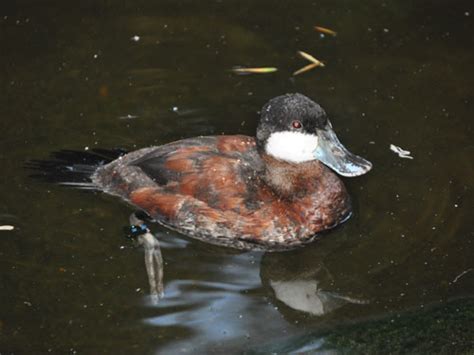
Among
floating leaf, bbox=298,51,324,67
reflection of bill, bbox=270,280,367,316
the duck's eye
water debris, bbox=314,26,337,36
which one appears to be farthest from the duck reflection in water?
water debris, bbox=314,26,337,36

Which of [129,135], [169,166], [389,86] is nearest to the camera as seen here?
[169,166]

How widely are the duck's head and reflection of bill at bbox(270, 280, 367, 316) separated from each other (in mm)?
719

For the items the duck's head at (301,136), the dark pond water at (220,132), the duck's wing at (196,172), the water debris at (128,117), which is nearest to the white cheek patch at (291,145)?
the duck's head at (301,136)

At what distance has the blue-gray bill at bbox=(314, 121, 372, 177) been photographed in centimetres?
529

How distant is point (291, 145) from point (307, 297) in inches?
34.3

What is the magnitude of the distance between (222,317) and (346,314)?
0.64m

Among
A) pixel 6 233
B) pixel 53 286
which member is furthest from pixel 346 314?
pixel 6 233

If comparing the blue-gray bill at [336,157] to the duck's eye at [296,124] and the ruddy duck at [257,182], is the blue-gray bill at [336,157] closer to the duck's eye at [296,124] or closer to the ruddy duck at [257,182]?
the ruddy duck at [257,182]

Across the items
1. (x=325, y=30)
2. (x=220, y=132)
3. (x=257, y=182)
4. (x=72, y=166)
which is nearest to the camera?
(x=257, y=182)

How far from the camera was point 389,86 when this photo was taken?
6387mm

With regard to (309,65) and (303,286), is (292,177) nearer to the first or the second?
(303,286)

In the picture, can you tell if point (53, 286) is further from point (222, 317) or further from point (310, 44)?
point (310, 44)

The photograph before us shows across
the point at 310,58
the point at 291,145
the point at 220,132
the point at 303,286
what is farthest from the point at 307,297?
the point at 310,58

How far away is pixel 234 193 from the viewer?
5094 mm
